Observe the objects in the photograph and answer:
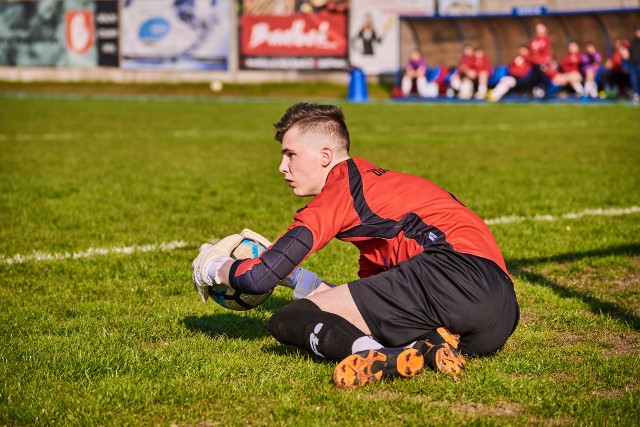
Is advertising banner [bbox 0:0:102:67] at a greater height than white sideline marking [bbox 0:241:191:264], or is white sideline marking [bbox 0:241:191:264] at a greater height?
advertising banner [bbox 0:0:102:67]

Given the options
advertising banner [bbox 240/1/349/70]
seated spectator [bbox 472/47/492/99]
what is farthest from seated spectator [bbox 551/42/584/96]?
advertising banner [bbox 240/1/349/70]

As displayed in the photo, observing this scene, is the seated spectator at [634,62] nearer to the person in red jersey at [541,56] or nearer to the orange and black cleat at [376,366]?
the person in red jersey at [541,56]

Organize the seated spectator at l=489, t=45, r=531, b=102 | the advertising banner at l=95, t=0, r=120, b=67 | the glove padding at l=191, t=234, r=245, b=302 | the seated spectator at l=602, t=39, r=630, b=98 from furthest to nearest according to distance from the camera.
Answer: the advertising banner at l=95, t=0, r=120, b=67, the seated spectator at l=489, t=45, r=531, b=102, the seated spectator at l=602, t=39, r=630, b=98, the glove padding at l=191, t=234, r=245, b=302

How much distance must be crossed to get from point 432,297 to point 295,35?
1370 inches

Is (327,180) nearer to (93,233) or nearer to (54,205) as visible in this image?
(93,233)

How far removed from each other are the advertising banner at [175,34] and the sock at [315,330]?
3600 cm

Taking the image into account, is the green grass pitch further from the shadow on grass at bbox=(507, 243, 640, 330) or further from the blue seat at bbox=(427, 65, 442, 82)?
the blue seat at bbox=(427, 65, 442, 82)

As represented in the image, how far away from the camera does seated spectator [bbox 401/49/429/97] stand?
31.3 m

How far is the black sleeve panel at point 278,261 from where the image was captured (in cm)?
371

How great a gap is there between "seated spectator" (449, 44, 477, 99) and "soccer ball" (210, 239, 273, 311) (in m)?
27.0

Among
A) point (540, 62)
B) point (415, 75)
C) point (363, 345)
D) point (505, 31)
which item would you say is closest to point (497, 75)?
point (505, 31)

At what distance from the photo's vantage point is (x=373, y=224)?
391 cm

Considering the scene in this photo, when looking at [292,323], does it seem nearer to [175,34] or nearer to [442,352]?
[442,352]

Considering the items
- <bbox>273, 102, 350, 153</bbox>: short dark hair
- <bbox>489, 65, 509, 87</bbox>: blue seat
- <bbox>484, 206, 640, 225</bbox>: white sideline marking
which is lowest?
<bbox>484, 206, 640, 225</bbox>: white sideline marking
